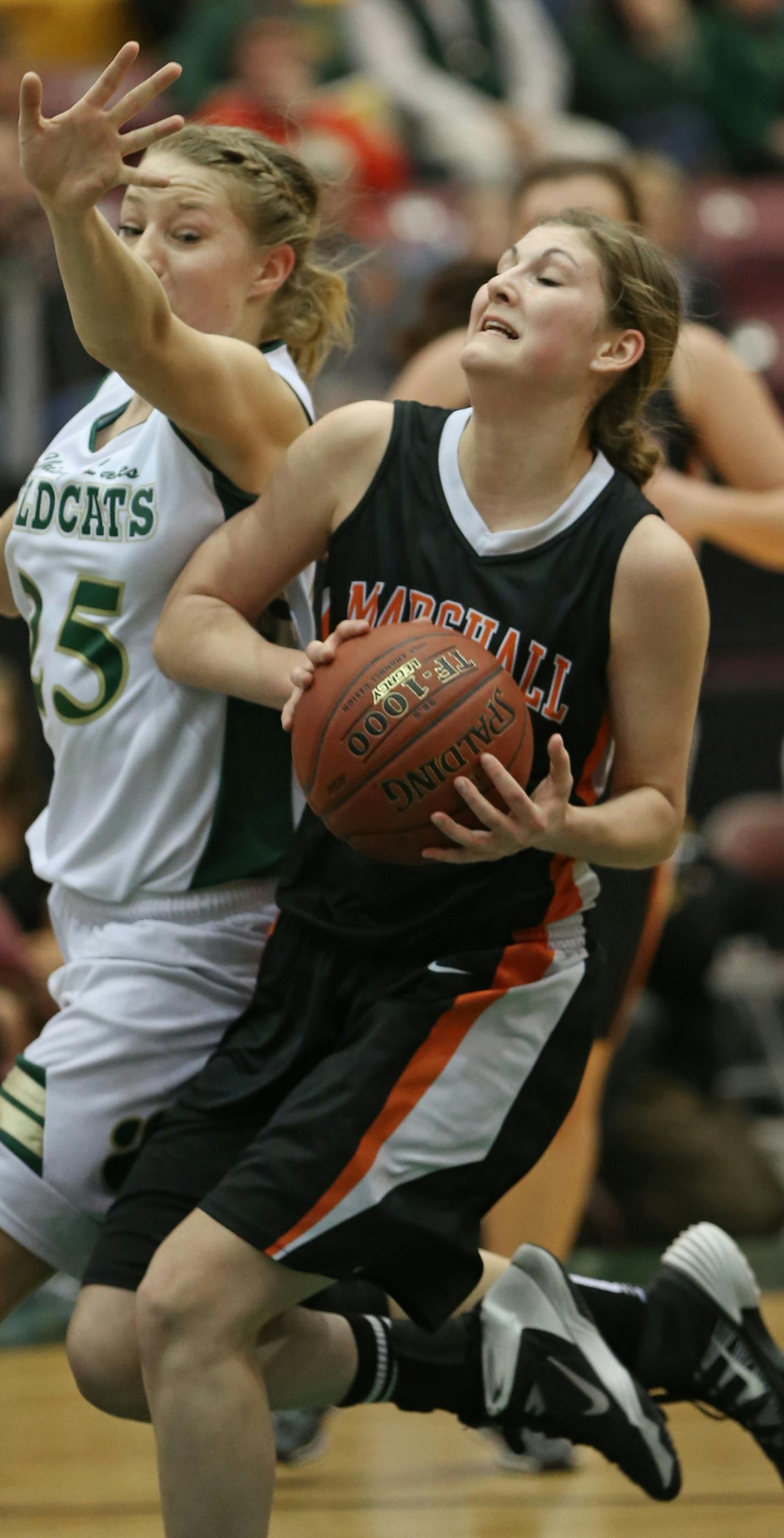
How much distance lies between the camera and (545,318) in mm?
2477

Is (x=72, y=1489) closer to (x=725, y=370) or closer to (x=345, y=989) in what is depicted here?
Answer: (x=345, y=989)

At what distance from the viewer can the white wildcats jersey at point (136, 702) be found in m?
2.71

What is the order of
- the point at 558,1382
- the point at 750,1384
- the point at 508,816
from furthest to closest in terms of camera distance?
the point at 750,1384, the point at 558,1382, the point at 508,816

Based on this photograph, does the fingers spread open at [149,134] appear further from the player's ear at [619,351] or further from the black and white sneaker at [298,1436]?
the black and white sneaker at [298,1436]

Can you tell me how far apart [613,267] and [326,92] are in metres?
6.14

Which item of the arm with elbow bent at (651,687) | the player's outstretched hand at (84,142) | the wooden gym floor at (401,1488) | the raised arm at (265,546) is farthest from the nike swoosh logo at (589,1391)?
the player's outstretched hand at (84,142)

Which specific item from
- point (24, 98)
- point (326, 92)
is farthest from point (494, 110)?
point (24, 98)

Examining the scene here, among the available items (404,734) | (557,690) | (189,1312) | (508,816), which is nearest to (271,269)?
(557,690)

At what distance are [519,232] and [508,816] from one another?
1.59 metres

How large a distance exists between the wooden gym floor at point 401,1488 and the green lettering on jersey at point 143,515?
1802 mm

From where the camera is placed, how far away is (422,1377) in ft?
9.52

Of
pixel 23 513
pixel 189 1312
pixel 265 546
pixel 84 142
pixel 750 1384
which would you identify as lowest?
pixel 750 1384

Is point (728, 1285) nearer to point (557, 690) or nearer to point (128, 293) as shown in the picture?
point (557, 690)

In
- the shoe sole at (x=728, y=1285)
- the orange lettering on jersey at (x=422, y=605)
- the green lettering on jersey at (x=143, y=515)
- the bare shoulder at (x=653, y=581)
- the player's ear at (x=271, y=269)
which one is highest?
the player's ear at (x=271, y=269)
